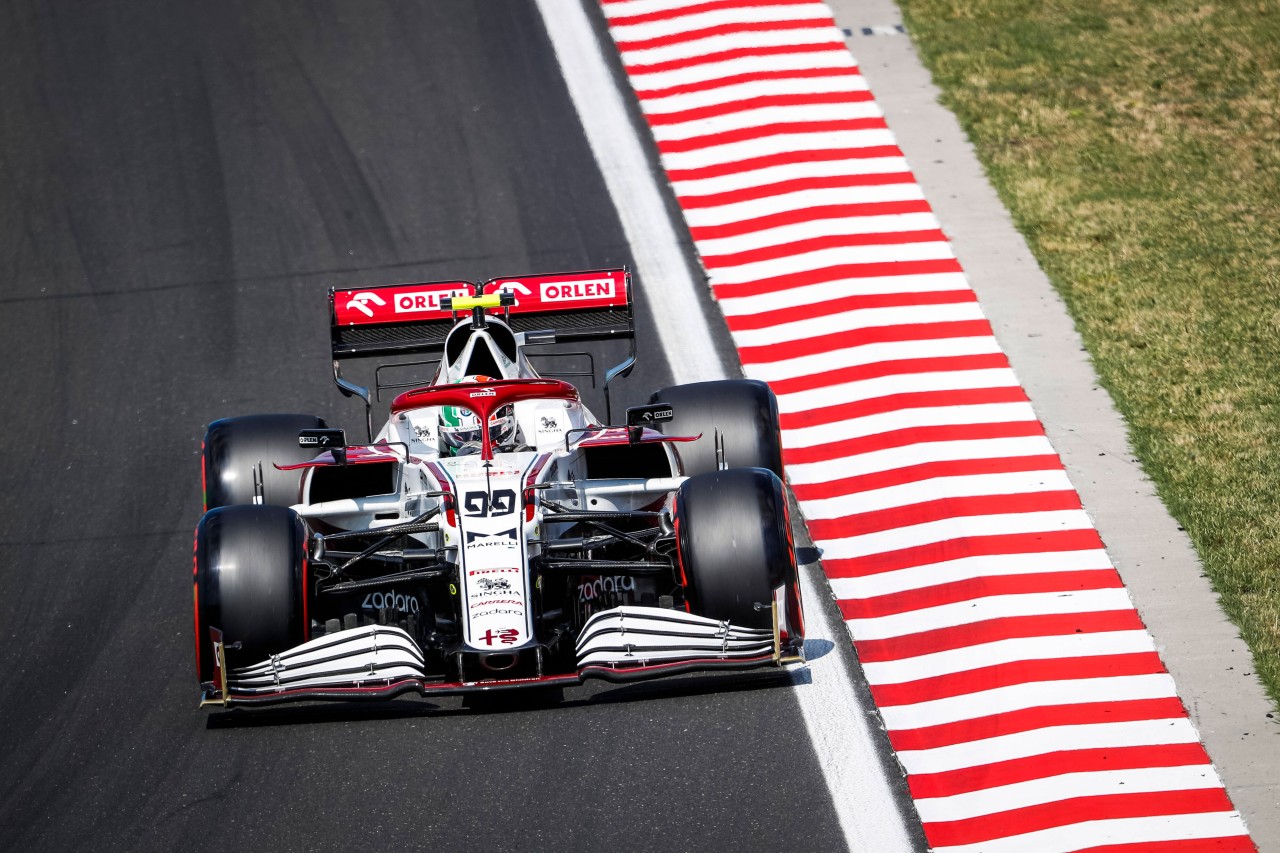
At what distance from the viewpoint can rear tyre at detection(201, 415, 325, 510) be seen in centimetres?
1027

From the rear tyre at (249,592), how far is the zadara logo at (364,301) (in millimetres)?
2677

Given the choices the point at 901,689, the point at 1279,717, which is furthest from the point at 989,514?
the point at 1279,717

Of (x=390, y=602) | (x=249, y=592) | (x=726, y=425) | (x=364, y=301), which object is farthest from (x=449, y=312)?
(x=249, y=592)

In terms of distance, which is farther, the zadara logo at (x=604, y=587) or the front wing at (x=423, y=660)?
the zadara logo at (x=604, y=587)

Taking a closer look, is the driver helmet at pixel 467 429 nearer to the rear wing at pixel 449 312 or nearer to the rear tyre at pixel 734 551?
the rear wing at pixel 449 312

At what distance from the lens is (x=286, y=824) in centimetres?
881

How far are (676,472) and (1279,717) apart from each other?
3.70 m

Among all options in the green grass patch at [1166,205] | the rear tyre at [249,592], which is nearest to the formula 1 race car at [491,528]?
the rear tyre at [249,592]

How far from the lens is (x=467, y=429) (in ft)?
33.2

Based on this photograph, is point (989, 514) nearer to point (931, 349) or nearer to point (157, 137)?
point (931, 349)

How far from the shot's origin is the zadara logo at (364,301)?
1126 centimetres

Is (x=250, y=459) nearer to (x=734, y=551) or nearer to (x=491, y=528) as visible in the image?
(x=491, y=528)

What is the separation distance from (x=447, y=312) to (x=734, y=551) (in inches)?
127

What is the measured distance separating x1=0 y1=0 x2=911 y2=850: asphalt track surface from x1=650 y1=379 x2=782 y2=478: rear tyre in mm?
1544
